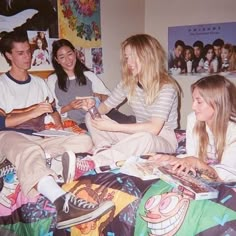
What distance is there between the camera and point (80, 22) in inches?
85.3

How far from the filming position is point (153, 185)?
1065 mm

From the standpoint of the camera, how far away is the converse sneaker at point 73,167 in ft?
4.01

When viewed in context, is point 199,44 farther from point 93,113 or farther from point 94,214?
point 94,214

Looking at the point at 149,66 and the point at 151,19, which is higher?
the point at 151,19

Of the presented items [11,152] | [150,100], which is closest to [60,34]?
[150,100]

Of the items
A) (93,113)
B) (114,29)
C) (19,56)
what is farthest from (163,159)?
(114,29)

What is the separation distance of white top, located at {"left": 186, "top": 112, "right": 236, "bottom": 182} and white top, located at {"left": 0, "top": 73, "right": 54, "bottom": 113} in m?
0.81

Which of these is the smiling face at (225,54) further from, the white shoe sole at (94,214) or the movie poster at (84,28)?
the white shoe sole at (94,214)

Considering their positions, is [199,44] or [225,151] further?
[199,44]

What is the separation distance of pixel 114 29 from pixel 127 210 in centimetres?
176

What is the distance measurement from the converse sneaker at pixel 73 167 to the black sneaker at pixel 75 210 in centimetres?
9

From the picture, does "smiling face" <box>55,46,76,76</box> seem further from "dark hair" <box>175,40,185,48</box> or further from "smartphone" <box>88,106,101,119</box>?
"dark hair" <box>175,40,185,48</box>

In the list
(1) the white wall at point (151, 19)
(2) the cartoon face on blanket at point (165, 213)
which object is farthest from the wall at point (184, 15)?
(2) the cartoon face on blanket at point (165, 213)

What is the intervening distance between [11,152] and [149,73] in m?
0.73
